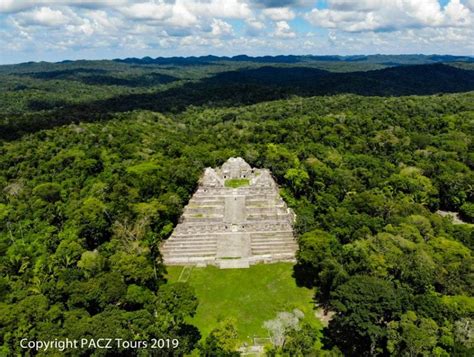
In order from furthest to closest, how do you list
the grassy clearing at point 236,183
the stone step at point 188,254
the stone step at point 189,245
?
the grassy clearing at point 236,183 < the stone step at point 189,245 < the stone step at point 188,254

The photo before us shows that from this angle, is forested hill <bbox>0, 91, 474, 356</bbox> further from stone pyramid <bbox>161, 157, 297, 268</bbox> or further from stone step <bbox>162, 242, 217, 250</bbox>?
stone pyramid <bbox>161, 157, 297, 268</bbox>

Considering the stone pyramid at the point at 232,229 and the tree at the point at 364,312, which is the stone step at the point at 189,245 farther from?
the tree at the point at 364,312

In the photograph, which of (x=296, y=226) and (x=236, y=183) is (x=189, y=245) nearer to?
(x=296, y=226)

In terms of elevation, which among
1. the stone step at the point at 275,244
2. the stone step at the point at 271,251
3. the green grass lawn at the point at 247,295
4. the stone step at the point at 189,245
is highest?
the stone step at the point at 275,244

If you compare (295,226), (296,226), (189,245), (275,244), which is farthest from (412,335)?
(189,245)

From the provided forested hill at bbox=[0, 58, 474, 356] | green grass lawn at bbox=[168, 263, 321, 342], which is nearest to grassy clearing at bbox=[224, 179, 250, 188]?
forested hill at bbox=[0, 58, 474, 356]

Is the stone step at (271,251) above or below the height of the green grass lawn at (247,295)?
above

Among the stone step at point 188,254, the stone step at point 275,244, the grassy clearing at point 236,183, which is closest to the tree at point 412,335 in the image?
the stone step at point 275,244
